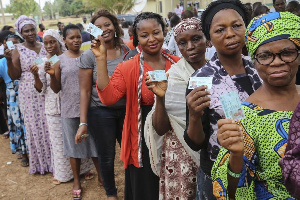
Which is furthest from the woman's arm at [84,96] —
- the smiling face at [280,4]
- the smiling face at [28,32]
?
the smiling face at [280,4]

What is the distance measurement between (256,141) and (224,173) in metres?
0.21

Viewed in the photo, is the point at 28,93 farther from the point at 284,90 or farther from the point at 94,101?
the point at 284,90

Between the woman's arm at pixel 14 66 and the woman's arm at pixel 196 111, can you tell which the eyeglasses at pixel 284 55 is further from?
the woman's arm at pixel 14 66

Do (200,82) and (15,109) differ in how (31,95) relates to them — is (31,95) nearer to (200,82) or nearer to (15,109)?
(15,109)

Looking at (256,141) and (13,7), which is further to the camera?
(13,7)

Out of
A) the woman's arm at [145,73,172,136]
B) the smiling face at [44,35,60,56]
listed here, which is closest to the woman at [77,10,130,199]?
the smiling face at [44,35,60,56]

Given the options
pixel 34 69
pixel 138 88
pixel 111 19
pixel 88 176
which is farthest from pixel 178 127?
pixel 88 176

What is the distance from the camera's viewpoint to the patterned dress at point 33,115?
14.1ft

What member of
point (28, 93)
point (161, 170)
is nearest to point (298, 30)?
point (161, 170)

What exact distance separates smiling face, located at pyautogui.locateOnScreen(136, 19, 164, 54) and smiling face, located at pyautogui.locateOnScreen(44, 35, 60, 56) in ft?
5.81

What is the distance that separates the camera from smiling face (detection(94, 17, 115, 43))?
3.26m

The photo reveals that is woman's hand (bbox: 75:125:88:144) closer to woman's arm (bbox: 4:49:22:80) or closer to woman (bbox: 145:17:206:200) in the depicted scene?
woman (bbox: 145:17:206:200)

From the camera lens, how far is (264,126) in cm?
133

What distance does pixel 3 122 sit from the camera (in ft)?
22.2
